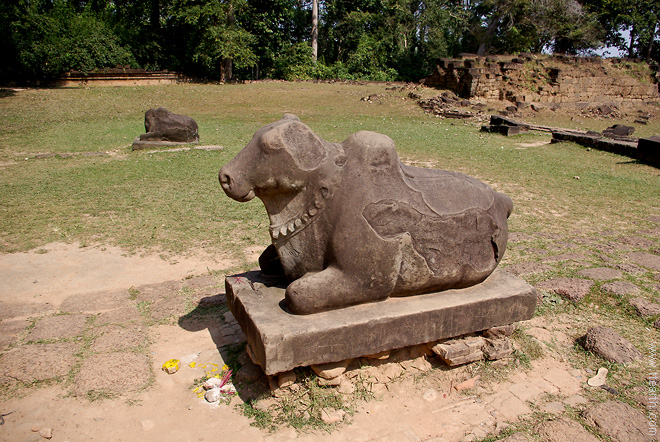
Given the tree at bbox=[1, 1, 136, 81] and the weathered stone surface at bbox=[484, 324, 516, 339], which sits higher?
the tree at bbox=[1, 1, 136, 81]

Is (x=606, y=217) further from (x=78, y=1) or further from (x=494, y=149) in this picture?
(x=78, y=1)

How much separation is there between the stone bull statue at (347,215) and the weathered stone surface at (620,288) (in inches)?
83.8

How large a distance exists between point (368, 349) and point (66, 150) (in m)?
10.4

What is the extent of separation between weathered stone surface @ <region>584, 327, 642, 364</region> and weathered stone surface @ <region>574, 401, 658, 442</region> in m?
0.55

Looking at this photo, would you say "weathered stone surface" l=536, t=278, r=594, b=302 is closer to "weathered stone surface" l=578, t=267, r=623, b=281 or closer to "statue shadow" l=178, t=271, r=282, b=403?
"weathered stone surface" l=578, t=267, r=623, b=281

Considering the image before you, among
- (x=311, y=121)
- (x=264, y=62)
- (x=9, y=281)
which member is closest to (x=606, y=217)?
(x=9, y=281)

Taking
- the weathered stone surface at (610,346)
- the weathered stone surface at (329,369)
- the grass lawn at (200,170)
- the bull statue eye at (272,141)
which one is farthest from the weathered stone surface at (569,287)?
the bull statue eye at (272,141)

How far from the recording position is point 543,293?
183 inches

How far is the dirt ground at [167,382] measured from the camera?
2988 mm

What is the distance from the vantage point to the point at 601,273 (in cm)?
504

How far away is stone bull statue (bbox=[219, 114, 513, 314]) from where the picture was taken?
3066mm

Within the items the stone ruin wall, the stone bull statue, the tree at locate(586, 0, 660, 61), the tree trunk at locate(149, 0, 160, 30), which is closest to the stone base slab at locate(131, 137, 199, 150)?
the stone bull statue

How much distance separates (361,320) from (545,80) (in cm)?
2342

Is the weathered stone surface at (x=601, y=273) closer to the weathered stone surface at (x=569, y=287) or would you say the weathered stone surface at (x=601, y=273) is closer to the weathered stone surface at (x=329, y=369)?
the weathered stone surface at (x=569, y=287)
